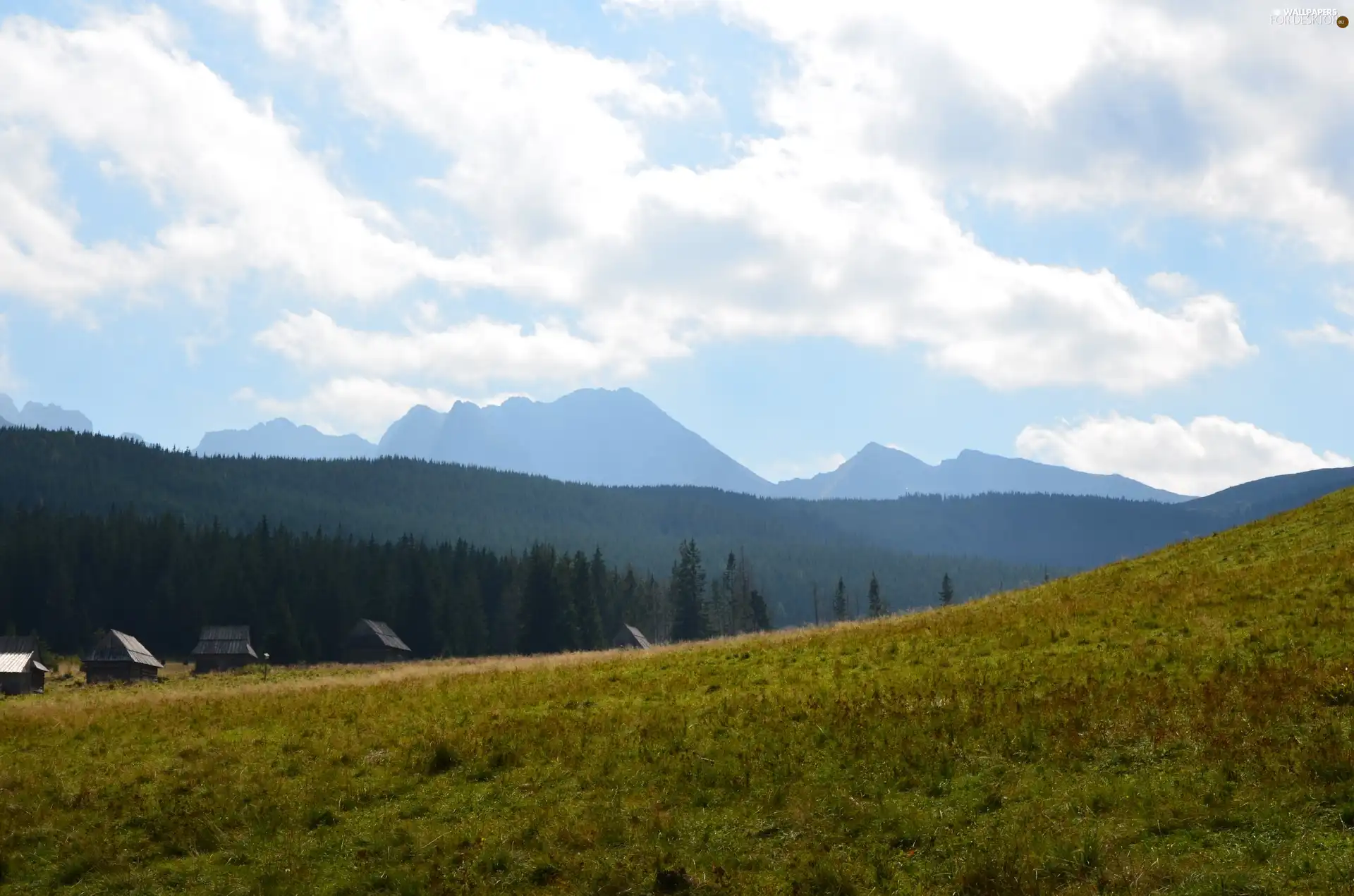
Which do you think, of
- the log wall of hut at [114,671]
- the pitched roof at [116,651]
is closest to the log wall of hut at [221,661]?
the log wall of hut at [114,671]

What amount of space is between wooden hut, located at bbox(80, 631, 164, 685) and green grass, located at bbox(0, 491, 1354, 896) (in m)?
76.3

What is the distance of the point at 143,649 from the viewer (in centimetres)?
10044

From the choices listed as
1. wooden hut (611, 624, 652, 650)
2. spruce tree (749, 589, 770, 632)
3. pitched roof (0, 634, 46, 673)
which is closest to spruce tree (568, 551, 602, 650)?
wooden hut (611, 624, 652, 650)

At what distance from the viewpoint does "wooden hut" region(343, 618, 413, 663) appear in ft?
369

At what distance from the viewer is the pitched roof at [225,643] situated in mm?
108125

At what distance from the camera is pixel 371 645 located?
113 meters

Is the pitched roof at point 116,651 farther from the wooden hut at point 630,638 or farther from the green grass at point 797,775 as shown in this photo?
the green grass at point 797,775

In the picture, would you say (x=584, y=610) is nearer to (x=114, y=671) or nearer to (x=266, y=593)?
(x=266, y=593)

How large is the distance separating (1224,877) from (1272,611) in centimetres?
1445

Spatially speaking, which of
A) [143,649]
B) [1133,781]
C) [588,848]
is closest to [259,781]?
[588,848]

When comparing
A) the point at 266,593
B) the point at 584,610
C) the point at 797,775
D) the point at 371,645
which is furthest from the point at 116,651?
the point at 797,775

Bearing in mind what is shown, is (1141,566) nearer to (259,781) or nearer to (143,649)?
(259,781)

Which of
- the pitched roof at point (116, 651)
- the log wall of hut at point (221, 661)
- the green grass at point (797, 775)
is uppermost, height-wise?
the green grass at point (797, 775)

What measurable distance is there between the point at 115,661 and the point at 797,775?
96.9 m
